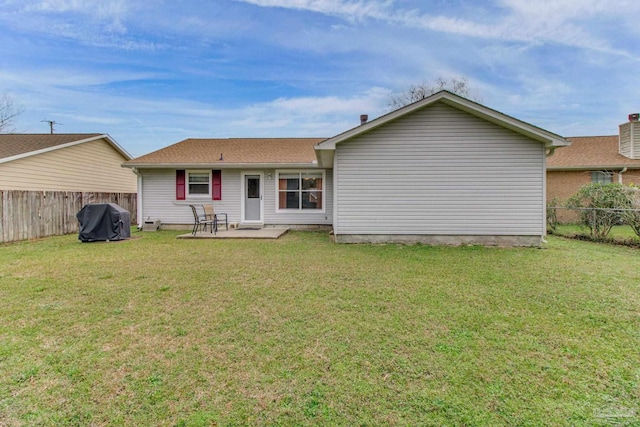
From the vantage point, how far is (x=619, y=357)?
264cm

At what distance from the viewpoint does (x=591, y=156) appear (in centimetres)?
1420

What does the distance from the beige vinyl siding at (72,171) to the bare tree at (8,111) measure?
45.9 feet

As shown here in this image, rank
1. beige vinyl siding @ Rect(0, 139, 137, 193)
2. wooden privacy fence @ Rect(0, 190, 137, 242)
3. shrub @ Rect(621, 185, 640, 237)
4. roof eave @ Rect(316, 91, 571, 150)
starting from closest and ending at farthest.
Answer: roof eave @ Rect(316, 91, 571, 150) < shrub @ Rect(621, 185, 640, 237) < wooden privacy fence @ Rect(0, 190, 137, 242) < beige vinyl siding @ Rect(0, 139, 137, 193)

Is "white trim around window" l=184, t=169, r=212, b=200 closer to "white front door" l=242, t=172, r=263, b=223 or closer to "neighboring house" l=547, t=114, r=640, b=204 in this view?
"white front door" l=242, t=172, r=263, b=223

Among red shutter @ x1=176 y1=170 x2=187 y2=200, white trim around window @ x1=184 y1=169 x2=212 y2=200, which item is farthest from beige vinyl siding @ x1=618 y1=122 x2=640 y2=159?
red shutter @ x1=176 y1=170 x2=187 y2=200

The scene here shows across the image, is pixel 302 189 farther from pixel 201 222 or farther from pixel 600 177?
pixel 600 177

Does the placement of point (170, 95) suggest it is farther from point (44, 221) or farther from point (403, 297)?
point (403, 297)

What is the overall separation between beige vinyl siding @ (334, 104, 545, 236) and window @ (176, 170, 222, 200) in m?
5.66

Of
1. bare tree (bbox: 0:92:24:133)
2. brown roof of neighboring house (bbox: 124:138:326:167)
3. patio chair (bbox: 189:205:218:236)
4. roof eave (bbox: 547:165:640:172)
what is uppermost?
bare tree (bbox: 0:92:24:133)

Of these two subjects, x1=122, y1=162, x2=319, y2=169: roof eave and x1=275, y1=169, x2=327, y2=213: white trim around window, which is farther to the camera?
x1=275, y1=169, x2=327, y2=213: white trim around window

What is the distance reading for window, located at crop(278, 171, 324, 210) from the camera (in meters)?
11.7

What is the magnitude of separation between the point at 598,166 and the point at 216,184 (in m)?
16.0

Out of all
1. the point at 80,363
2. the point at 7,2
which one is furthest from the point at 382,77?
the point at 80,363

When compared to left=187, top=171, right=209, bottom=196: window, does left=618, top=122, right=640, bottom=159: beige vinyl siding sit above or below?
above
